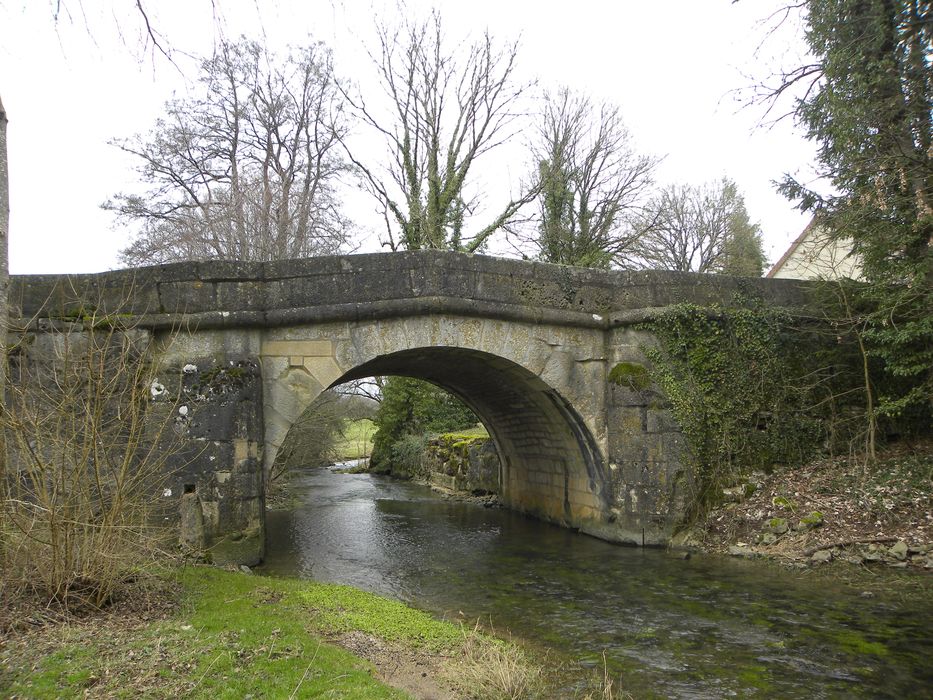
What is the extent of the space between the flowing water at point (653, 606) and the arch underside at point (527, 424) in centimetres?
55

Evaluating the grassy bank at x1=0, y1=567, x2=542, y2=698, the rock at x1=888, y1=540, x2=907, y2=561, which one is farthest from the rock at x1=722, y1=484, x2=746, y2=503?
the grassy bank at x1=0, y1=567, x2=542, y2=698

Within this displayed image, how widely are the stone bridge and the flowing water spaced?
875mm

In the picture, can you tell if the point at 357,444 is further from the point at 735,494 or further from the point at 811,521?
the point at 811,521

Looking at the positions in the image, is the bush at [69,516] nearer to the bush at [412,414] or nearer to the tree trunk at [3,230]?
the tree trunk at [3,230]

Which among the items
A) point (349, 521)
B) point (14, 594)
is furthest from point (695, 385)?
point (14, 594)

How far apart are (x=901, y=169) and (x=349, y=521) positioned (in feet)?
28.1

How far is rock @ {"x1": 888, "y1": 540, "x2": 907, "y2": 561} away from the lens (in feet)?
21.0

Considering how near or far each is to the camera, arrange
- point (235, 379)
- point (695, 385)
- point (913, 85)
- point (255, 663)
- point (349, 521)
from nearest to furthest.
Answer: point (255, 663), point (235, 379), point (913, 85), point (695, 385), point (349, 521)

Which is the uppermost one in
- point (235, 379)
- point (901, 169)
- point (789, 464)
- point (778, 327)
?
point (901, 169)

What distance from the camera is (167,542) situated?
6.20 m

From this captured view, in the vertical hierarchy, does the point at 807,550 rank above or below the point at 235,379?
below

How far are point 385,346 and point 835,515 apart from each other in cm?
498

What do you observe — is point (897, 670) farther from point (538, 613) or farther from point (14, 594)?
point (14, 594)

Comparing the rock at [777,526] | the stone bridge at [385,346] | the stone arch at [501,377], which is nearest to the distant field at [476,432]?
→ the stone arch at [501,377]
